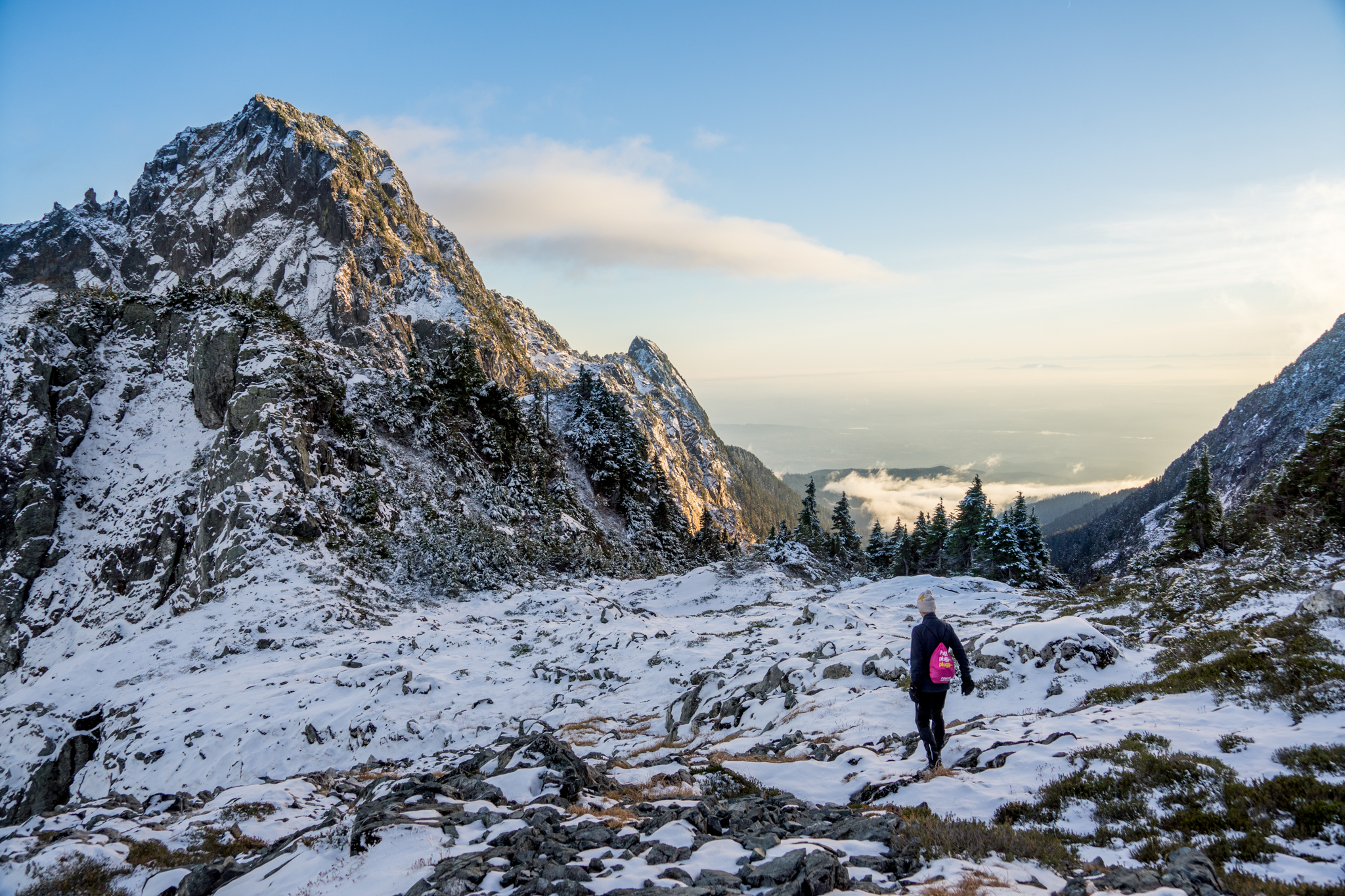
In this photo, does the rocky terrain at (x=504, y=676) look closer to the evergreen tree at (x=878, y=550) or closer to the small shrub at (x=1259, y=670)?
the small shrub at (x=1259, y=670)

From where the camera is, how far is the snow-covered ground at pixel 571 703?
9.21 m

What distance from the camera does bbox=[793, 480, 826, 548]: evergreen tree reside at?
220 ft

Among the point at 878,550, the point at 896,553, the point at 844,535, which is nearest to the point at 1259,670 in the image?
the point at 896,553

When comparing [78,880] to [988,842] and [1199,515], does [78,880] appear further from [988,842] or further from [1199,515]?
[1199,515]

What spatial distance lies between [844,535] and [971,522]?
57.5ft

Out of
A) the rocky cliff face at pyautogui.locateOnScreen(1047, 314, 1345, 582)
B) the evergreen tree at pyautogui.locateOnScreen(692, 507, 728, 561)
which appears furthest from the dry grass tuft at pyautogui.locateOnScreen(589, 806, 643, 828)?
the rocky cliff face at pyautogui.locateOnScreen(1047, 314, 1345, 582)

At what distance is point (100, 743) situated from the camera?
20609mm

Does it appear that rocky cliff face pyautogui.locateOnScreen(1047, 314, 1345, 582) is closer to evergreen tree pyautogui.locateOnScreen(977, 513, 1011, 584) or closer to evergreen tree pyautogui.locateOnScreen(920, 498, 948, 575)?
evergreen tree pyautogui.locateOnScreen(920, 498, 948, 575)

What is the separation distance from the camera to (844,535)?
70.5 metres

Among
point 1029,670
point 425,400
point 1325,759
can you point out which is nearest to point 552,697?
point 1029,670

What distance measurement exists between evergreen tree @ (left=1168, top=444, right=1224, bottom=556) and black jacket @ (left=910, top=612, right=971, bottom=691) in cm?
4487

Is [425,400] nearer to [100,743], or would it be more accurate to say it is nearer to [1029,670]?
[100,743]

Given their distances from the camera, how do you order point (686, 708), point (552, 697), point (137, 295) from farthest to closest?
point (137, 295) → point (552, 697) → point (686, 708)

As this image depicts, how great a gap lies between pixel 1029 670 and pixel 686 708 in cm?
986
